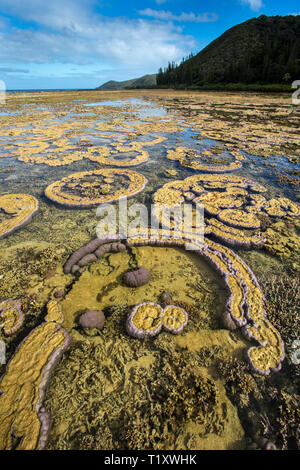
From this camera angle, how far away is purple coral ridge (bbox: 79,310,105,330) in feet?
8.11

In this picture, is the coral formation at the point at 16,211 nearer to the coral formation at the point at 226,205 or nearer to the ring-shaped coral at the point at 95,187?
the ring-shaped coral at the point at 95,187

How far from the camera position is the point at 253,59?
57.9 metres

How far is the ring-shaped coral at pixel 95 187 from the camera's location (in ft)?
16.5

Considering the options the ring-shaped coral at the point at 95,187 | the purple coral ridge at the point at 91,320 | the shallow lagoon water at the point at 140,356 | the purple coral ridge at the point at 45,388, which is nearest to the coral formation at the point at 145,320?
the shallow lagoon water at the point at 140,356

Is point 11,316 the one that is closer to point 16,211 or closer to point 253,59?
point 16,211

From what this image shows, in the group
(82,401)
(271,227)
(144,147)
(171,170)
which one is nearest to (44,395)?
(82,401)

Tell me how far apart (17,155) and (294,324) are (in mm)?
10446

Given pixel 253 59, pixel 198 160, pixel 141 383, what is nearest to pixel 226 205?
pixel 198 160

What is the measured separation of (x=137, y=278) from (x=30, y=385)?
5.37ft

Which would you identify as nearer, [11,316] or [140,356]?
[140,356]

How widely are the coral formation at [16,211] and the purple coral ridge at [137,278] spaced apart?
2781 mm
